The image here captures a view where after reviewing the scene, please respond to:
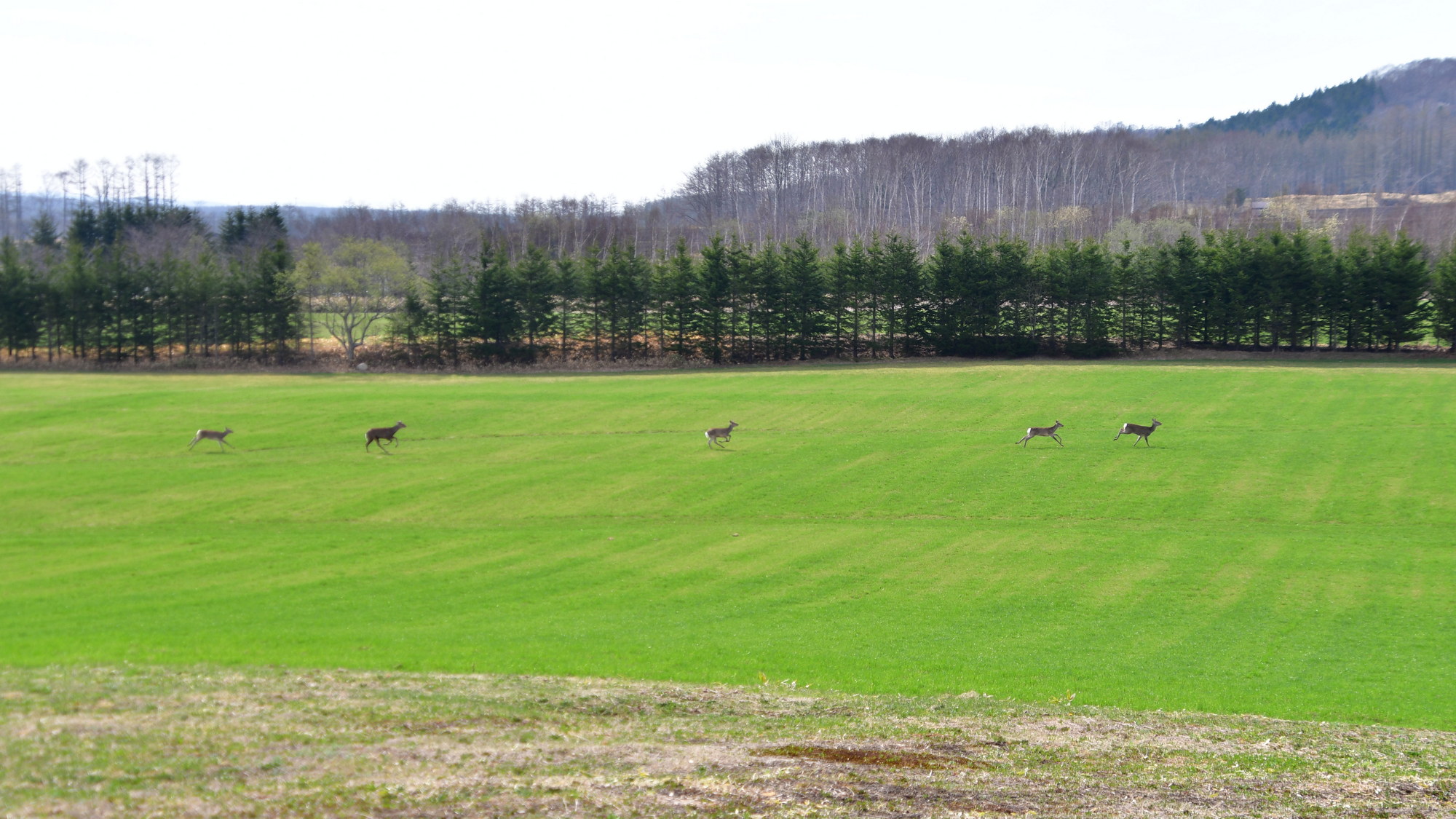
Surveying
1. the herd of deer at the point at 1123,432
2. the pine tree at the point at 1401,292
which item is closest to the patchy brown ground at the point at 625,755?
the herd of deer at the point at 1123,432

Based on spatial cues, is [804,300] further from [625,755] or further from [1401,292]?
[625,755]

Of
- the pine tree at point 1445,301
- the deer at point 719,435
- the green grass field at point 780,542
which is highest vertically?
the pine tree at point 1445,301

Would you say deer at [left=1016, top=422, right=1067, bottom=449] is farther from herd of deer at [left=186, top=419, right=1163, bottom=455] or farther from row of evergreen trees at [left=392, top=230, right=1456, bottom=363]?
row of evergreen trees at [left=392, top=230, right=1456, bottom=363]

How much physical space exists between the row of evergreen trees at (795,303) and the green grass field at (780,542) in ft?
68.7

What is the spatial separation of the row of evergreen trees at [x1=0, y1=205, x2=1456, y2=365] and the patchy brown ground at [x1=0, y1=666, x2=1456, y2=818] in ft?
206

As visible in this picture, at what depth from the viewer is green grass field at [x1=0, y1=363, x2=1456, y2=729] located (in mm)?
18859

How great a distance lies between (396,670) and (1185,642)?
16.2 metres

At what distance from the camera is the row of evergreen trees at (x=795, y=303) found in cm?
7112

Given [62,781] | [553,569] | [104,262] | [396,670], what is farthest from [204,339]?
[62,781]

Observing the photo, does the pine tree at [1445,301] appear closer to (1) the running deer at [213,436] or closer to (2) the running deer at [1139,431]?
(2) the running deer at [1139,431]

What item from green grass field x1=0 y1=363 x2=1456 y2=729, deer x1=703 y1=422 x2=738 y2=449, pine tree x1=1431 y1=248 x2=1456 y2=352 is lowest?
green grass field x1=0 y1=363 x2=1456 y2=729

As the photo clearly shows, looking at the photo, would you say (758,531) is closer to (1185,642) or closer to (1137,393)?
(1185,642)

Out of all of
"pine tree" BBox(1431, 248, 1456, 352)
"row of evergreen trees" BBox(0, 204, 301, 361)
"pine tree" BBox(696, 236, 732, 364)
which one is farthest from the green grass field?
"row of evergreen trees" BBox(0, 204, 301, 361)

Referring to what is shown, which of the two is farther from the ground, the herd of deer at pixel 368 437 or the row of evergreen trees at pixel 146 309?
the row of evergreen trees at pixel 146 309
